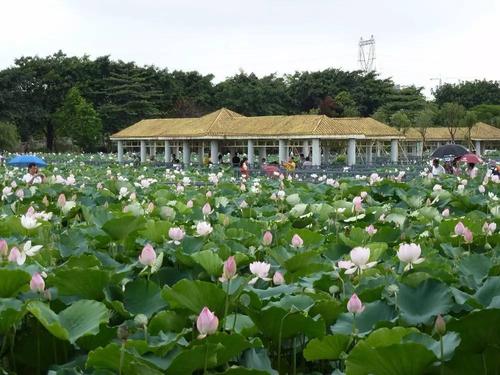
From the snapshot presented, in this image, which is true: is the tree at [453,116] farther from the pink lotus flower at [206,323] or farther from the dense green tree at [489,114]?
the pink lotus flower at [206,323]

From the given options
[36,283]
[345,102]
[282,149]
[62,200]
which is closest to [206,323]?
[36,283]

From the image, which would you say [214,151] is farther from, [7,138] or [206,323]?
[206,323]

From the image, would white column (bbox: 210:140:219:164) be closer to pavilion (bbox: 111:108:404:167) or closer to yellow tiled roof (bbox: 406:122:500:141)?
pavilion (bbox: 111:108:404:167)

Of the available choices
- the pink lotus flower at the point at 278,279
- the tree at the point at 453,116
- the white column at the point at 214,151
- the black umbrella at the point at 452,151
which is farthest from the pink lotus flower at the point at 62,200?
the tree at the point at 453,116

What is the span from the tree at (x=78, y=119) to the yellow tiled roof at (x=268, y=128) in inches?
695

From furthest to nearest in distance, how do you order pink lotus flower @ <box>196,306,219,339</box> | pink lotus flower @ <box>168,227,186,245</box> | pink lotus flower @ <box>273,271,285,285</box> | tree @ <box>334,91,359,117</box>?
1. tree @ <box>334,91,359,117</box>
2. pink lotus flower @ <box>168,227,186,245</box>
3. pink lotus flower @ <box>273,271,285,285</box>
4. pink lotus flower @ <box>196,306,219,339</box>

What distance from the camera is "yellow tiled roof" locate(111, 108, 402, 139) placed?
26.1m

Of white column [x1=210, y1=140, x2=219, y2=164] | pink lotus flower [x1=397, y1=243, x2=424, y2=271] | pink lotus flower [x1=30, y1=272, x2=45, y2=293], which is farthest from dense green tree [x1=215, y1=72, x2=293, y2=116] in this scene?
pink lotus flower [x1=30, y1=272, x2=45, y2=293]

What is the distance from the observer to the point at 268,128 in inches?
1091

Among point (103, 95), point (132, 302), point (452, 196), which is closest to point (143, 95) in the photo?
point (103, 95)

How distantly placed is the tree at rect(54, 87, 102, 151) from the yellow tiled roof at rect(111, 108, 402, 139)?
17.6 metres

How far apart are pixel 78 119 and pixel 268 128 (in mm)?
24844

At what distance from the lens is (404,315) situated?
→ 2172 mm

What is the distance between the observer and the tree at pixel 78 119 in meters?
48.9
